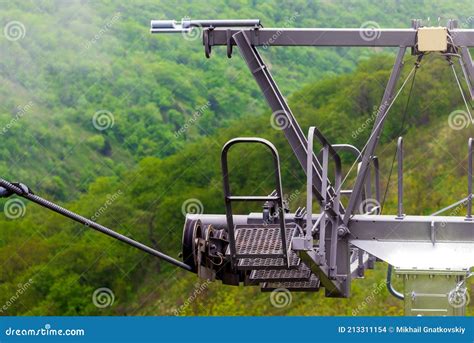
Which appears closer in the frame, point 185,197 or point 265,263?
point 265,263

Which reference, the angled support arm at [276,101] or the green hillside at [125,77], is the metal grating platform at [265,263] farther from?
the green hillside at [125,77]

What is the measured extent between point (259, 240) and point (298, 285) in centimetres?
152

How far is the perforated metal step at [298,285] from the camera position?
1510cm

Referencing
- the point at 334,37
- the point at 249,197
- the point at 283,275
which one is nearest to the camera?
the point at 249,197

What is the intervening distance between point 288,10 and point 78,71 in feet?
32.8

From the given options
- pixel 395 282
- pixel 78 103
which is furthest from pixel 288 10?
pixel 395 282

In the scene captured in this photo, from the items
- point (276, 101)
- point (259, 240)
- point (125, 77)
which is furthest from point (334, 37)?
point (125, 77)

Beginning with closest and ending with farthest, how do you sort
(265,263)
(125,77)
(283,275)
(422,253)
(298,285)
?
(265,263)
(422,253)
(283,275)
(298,285)
(125,77)

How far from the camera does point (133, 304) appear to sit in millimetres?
53281

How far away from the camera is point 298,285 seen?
15180mm

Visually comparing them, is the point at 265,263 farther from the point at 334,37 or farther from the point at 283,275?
the point at 334,37

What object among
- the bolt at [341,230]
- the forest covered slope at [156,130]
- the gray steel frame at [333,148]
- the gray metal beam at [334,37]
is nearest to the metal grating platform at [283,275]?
the gray steel frame at [333,148]

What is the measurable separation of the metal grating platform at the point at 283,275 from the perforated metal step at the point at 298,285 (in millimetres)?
298

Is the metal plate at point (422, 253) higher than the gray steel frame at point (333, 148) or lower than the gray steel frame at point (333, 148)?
lower
